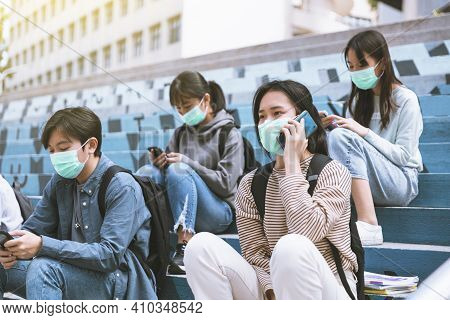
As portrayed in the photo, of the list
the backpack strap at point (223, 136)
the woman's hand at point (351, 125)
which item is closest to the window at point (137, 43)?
the backpack strap at point (223, 136)

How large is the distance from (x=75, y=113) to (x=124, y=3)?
1198 mm

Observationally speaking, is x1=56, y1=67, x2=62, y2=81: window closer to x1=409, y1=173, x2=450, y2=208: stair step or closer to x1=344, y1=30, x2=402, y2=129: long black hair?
x1=344, y1=30, x2=402, y2=129: long black hair

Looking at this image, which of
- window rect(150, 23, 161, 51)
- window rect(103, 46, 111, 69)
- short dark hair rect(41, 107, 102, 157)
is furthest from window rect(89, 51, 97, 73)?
short dark hair rect(41, 107, 102, 157)

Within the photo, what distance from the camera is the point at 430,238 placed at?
1461 millimetres

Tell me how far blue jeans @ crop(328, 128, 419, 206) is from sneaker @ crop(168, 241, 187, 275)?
1.72 feet

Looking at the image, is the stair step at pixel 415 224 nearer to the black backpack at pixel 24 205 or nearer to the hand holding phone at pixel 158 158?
the hand holding phone at pixel 158 158

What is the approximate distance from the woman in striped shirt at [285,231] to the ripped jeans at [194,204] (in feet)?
1.43

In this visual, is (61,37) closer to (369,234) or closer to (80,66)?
(80,66)

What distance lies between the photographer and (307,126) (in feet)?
4.33

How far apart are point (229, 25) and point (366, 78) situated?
130 cm

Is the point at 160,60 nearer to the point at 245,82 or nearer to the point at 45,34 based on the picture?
the point at 245,82

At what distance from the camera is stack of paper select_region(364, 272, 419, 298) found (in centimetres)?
129

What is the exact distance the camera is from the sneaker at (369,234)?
4.83 ft
